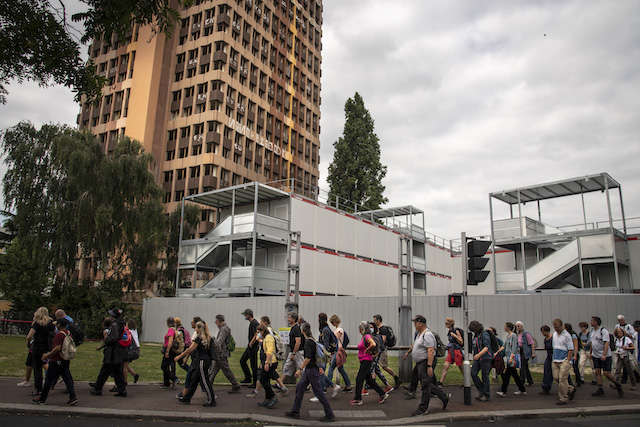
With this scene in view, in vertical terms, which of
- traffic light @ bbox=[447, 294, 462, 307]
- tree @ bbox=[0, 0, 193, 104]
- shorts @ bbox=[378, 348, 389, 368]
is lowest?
shorts @ bbox=[378, 348, 389, 368]

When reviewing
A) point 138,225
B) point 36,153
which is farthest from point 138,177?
point 36,153

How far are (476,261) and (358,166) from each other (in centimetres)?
3789

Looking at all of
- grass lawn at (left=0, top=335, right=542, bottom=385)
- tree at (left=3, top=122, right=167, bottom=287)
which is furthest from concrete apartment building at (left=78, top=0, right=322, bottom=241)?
grass lawn at (left=0, top=335, right=542, bottom=385)

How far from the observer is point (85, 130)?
29.6 m

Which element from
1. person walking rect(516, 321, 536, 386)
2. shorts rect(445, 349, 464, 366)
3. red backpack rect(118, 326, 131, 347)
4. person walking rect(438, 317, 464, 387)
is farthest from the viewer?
person walking rect(516, 321, 536, 386)

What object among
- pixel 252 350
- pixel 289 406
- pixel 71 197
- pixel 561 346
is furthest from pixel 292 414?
pixel 71 197

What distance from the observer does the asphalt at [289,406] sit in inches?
325

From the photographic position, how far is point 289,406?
9398mm

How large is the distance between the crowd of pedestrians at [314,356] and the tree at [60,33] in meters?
4.80

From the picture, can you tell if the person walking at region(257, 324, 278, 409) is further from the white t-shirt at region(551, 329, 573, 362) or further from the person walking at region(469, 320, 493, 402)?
the white t-shirt at region(551, 329, 573, 362)

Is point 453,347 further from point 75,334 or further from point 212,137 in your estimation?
point 212,137

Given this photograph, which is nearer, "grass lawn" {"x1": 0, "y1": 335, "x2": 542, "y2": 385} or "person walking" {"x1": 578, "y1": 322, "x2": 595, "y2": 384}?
"person walking" {"x1": 578, "y1": 322, "x2": 595, "y2": 384}

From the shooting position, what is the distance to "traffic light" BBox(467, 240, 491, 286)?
33.4ft

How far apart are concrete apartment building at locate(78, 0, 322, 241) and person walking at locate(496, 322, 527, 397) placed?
4230 centimetres
